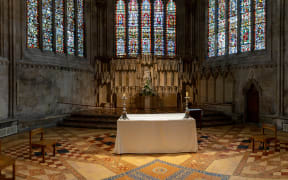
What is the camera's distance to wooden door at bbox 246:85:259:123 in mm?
10812

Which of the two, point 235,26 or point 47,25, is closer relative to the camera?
point 47,25

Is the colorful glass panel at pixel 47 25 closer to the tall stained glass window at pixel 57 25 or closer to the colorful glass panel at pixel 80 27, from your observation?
the tall stained glass window at pixel 57 25

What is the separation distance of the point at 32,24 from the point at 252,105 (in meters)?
12.2

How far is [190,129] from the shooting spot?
574 cm

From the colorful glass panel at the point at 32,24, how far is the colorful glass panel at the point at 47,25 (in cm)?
36

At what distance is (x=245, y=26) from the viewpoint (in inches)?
451

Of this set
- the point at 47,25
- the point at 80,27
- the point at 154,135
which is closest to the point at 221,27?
the point at 80,27

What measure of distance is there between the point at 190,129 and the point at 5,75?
8.02 meters

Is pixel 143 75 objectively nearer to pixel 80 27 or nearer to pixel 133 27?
pixel 133 27

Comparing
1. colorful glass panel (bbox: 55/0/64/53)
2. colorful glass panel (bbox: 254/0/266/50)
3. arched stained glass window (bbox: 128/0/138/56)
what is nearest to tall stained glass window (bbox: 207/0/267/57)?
colorful glass panel (bbox: 254/0/266/50)

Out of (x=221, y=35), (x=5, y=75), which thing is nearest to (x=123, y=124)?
(x=5, y=75)

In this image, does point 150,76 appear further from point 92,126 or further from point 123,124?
point 123,124

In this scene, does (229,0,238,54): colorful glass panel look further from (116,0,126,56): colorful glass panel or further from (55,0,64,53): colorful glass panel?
(55,0,64,53): colorful glass panel

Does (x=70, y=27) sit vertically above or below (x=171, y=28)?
below
